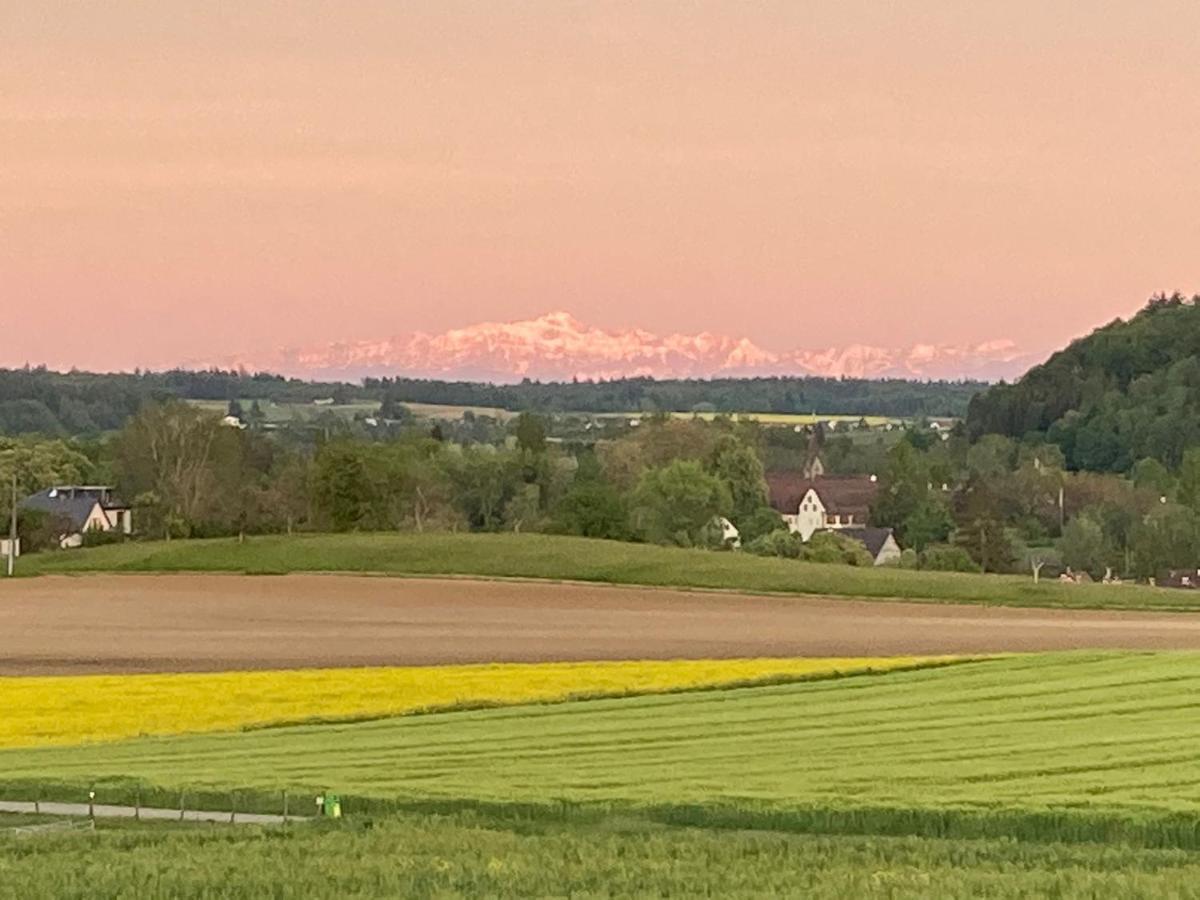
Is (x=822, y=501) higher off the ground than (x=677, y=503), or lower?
lower

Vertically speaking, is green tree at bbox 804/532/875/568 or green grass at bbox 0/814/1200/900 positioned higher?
green grass at bbox 0/814/1200/900

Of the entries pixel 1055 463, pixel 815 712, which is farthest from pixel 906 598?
pixel 1055 463

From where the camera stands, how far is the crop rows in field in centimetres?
3152

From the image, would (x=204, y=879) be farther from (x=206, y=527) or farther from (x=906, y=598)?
(x=206, y=527)

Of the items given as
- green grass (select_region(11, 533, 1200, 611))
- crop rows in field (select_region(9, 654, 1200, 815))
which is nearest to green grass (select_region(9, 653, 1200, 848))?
crop rows in field (select_region(9, 654, 1200, 815))

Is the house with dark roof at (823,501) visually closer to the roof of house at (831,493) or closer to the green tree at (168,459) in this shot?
the roof of house at (831,493)

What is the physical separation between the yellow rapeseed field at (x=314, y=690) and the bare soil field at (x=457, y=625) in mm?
3565

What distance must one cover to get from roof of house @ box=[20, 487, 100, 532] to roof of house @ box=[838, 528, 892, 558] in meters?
45.6

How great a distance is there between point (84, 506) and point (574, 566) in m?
57.8

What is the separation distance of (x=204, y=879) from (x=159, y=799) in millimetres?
8815

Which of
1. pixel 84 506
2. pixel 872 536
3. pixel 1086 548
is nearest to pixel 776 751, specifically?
pixel 1086 548

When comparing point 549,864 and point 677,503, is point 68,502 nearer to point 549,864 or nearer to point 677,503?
point 677,503

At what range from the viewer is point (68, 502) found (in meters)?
141

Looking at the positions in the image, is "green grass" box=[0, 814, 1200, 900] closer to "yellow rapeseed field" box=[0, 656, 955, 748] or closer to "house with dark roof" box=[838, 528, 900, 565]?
"yellow rapeseed field" box=[0, 656, 955, 748]
